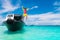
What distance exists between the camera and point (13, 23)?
50.9 ft

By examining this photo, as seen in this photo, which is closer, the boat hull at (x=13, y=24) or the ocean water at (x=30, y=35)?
the ocean water at (x=30, y=35)

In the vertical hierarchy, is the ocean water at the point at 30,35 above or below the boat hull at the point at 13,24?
below

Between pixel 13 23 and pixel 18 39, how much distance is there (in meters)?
4.26

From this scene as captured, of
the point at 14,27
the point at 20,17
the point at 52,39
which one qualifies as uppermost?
the point at 20,17

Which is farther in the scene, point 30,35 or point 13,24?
point 13,24

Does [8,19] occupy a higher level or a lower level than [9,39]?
higher

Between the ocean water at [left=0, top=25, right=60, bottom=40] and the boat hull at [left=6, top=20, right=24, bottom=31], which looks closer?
the ocean water at [left=0, top=25, right=60, bottom=40]

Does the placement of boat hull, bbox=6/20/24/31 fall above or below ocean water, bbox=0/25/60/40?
A: above

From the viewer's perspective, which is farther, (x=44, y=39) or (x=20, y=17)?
(x=20, y=17)

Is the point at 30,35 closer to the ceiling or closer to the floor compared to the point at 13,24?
closer to the floor

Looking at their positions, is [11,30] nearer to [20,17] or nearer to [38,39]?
[20,17]

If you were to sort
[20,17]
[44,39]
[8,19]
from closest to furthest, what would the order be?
1. [44,39]
2. [8,19]
3. [20,17]

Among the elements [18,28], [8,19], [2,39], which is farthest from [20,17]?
[2,39]

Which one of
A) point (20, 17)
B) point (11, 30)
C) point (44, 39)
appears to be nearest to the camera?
point (44, 39)
